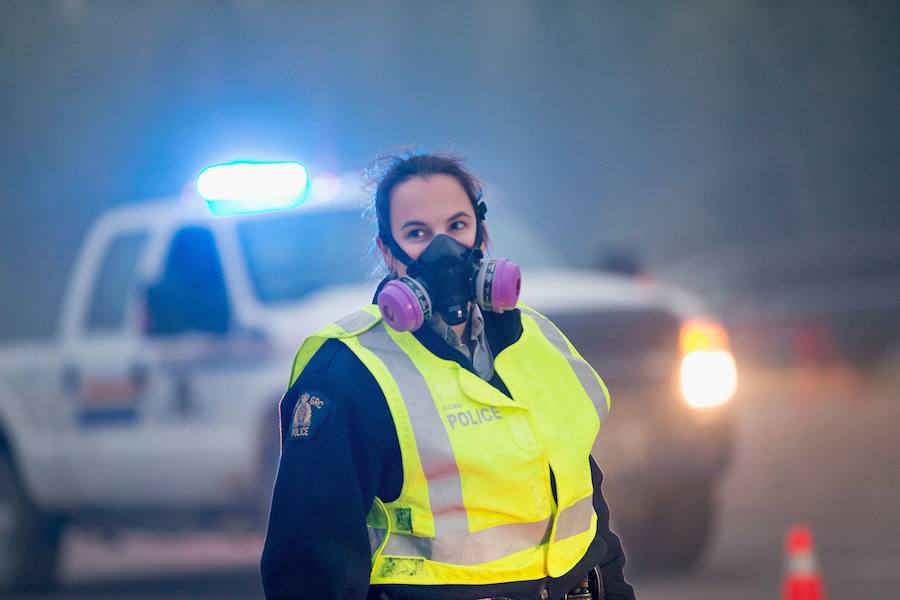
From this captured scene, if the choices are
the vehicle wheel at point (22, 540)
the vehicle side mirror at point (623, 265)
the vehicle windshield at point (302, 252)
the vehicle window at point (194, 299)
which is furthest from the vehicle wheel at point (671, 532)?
the vehicle wheel at point (22, 540)

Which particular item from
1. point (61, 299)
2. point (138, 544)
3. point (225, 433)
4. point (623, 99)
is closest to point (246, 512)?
point (225, 433)

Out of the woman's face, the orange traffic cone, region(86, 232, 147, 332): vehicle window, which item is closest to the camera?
the woman's face

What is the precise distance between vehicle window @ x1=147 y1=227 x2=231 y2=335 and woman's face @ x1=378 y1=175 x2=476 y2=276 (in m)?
5.55

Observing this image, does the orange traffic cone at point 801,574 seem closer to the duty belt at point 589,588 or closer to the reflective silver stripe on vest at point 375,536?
the duty belt at point 589,588

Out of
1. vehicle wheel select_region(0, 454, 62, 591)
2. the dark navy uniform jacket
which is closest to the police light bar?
the dark navy uniform jacket

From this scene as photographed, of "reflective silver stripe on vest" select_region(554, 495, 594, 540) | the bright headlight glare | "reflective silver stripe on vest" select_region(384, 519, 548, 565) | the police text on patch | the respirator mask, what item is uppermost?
the bright headlight glare

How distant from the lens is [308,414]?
10.00 feet

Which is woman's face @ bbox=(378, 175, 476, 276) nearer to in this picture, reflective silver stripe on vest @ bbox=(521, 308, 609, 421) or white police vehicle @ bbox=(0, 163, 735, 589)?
reflective silver stripe on vest @ bbox=(521, 308, 609, 421)

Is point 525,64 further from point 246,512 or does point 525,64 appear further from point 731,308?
point 246,512

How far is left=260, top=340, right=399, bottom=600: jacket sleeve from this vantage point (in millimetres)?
2957

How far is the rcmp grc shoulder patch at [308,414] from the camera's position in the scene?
9.93 feet

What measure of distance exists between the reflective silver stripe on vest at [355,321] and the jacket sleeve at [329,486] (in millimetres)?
128

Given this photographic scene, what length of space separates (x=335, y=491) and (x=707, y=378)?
19.9 ft

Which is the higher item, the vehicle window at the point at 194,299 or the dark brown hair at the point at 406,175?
the vehicle window at the point at 194,299
